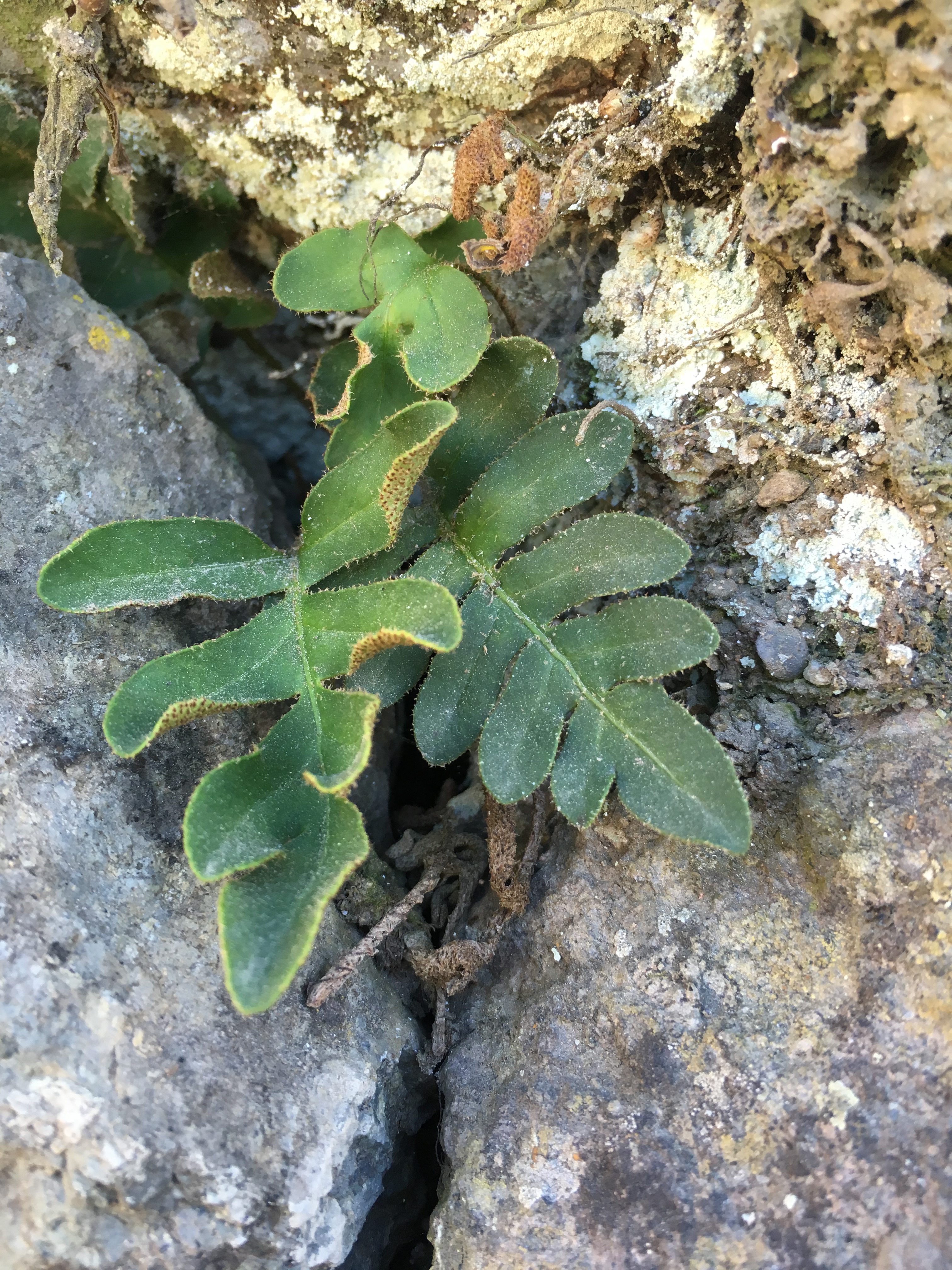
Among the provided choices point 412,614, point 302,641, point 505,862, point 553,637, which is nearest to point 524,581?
point 553,637

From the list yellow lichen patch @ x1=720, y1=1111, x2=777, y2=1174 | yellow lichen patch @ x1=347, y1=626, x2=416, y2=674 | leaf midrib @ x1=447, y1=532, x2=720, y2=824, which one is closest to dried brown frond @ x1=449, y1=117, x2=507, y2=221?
leaf midrib @ x1=447, y1=532, x2=720, y2=824

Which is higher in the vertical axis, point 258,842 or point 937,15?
point 937,15

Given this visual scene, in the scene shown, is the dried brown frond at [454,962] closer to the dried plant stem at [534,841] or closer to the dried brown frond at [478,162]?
the dried plant stem at [534,841]

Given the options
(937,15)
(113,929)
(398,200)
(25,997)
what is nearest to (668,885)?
(113,929)

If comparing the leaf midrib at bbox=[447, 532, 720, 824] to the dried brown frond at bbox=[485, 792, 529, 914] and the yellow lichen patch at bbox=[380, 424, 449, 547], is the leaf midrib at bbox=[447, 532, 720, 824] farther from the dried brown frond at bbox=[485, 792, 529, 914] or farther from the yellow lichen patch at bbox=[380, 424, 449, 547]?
the dried brown frond at bbox=[485, 792, 529, 914]

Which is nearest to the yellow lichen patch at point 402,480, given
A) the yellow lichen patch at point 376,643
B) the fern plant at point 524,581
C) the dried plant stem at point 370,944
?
the fern plant at point 524,581

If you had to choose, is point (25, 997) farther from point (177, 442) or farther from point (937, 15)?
point (937, 15)
